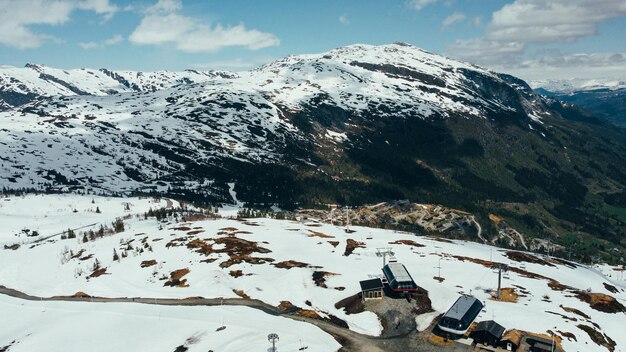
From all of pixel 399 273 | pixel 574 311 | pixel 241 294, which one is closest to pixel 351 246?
pixel 399 273

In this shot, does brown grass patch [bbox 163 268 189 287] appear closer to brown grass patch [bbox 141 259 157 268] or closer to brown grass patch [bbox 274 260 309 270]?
brown grass patch [bbox 141 259 157 268]

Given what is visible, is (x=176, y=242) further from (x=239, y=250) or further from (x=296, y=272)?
(x=296, y=272)

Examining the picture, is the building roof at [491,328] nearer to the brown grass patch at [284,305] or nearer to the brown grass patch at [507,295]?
the brown grass patch at [507,295]

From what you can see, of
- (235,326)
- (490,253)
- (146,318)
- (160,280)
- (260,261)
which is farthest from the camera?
(490,253)

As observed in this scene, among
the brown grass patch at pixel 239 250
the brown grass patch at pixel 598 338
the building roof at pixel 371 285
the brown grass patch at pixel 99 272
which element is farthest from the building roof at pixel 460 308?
the brown grass patch at pixel 99 272

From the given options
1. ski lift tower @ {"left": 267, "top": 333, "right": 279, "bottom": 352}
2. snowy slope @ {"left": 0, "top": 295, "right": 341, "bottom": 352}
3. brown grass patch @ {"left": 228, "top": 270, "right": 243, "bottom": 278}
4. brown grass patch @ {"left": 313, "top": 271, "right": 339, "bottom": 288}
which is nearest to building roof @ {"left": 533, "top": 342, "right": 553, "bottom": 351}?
snowy slope @ {"left": 0, "top": 295, "right": 341, "bottom": 352}

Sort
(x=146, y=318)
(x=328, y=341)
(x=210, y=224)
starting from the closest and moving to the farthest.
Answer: (x=328, y=341), (x=146, y=318), (x=210, y=224)

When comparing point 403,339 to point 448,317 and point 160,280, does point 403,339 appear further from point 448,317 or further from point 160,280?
point 160,280

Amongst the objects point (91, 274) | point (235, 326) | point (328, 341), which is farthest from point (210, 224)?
point (328, 341)
